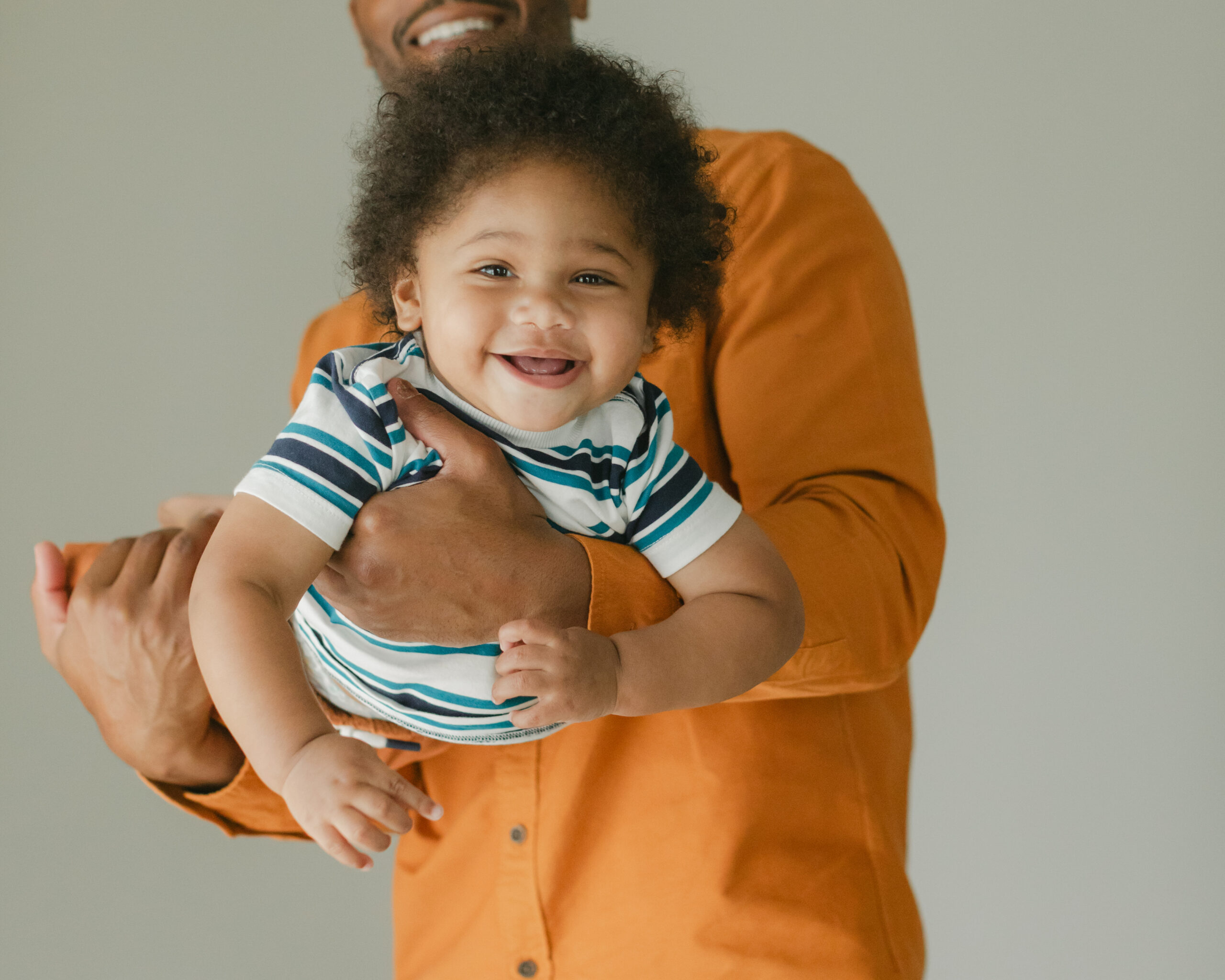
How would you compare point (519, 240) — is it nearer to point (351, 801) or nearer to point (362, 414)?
point (362, 414)

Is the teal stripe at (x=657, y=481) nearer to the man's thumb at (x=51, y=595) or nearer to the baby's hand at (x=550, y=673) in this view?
the baby's hand at (x=550, y=673)

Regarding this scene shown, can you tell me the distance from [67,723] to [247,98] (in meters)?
1.14

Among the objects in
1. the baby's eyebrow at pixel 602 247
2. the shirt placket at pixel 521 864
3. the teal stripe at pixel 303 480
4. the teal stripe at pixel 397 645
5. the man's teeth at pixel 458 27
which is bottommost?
the shirt placket at pixel 521 864

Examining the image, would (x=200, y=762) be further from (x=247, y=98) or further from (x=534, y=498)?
(x=247, y=98)

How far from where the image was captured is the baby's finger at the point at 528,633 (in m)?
0.65

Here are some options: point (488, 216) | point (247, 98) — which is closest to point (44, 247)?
point (247, 98)

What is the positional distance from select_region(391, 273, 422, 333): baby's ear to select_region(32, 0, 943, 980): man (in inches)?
11.8

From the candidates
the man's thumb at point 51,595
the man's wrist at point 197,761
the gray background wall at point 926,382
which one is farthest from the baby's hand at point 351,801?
the gray background wall at point 926,382

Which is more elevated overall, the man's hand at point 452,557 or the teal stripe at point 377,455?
the teal stripe at point 377,455

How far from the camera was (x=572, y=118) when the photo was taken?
75 centimetres

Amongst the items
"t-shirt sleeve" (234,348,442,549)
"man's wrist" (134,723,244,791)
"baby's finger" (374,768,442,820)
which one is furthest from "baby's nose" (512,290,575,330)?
"man's wrist" (134,723,244,791)

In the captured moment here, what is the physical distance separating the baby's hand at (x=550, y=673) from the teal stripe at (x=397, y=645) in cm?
9

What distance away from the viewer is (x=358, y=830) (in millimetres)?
566

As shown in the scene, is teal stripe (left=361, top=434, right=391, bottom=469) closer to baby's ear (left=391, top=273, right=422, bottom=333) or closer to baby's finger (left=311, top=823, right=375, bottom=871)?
baby's ear (left=391, top=273, right=422, bottom=333)
